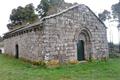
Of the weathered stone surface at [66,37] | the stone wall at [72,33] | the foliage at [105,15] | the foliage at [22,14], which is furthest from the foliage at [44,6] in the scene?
the stone wall at [72,33]

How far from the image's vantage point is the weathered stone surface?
18375 millimetres

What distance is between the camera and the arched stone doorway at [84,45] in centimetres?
2166

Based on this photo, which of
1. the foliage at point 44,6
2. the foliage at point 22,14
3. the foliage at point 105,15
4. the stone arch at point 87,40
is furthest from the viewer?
the foliage at point 105,15

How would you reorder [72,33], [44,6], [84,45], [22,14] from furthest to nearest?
[44,6] < [22,14] < [84,45] < [72,33]

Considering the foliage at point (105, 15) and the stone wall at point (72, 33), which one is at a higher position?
the foliage at point (105, 15)

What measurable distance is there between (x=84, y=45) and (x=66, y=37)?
10.3ft

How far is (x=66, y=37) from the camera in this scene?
19734mm

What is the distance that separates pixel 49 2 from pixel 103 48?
25.4 metres

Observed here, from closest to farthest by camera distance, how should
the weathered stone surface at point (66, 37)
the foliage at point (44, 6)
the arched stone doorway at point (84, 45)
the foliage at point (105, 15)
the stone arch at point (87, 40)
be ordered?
the weathered stone surface at point (66, 37) → the arched stone doorway at point (84, 45) → the stone arch at point (87, 40) → the foliage at point (44, 6) → the foliage at point (105, 15)

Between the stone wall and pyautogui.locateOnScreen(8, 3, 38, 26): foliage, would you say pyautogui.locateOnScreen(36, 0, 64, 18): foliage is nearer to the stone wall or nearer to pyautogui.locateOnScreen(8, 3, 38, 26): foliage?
pyautogui.locateOnScreen(8, 3, 38, 26): foliage

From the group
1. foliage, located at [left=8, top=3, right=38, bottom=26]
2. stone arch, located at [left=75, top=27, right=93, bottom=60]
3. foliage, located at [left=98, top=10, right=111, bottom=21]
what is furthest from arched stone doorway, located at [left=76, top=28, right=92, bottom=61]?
foliage, located at [left=98, top=10, right=111, bottom=21]

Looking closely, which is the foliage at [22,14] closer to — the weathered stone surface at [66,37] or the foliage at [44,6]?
the foliage at [44,6]

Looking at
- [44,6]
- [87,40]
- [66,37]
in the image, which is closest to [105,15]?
[44,6]

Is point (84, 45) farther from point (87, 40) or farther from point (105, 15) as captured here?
point (105, 15)
